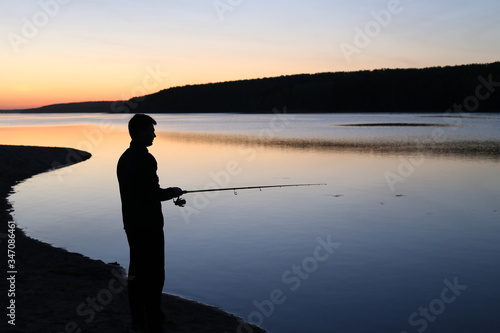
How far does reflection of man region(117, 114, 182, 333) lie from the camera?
441cm

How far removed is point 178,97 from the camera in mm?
196125

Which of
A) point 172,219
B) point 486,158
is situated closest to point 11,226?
point 172,219

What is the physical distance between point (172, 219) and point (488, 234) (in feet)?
22.7

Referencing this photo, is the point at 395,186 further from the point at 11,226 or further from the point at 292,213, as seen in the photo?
the point at 11,226

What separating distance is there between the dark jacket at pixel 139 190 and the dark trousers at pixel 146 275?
12cm

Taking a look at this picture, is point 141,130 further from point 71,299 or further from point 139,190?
point 71,299

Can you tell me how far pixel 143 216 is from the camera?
4.45m

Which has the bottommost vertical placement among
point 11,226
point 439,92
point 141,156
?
point 11,226
